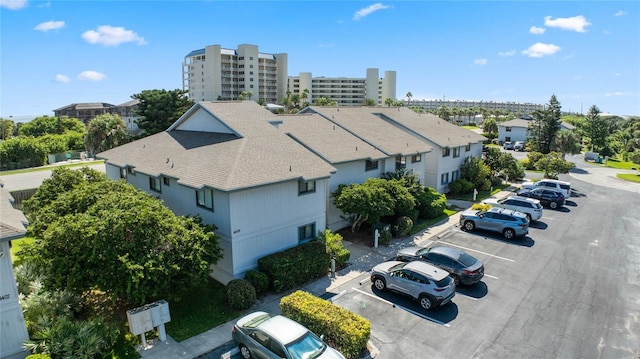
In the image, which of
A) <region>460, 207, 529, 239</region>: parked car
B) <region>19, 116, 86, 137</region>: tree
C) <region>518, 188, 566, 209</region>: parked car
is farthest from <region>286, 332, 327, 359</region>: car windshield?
<region>19, 116, 86, 137</region>: tree

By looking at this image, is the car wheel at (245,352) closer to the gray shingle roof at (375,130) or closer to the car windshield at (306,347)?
the car windshield at (306,347)

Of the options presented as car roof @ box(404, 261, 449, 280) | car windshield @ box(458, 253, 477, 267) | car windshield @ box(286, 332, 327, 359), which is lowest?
car windshield @ box(286, 332, 327, 359)

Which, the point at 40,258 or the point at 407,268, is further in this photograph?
the point at 407,268

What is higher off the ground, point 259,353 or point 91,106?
point 91,106

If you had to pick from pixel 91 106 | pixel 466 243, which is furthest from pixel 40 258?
pixel 91 106

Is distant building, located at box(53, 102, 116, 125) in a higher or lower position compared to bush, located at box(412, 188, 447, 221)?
higher

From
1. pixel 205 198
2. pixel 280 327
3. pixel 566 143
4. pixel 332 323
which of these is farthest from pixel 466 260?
pixel 566 143

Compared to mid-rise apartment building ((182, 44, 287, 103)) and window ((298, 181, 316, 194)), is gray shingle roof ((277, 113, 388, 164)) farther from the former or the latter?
mid-rise apartment building ((182, 44, 287, 103))

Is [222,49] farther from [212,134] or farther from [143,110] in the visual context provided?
[212,134]
